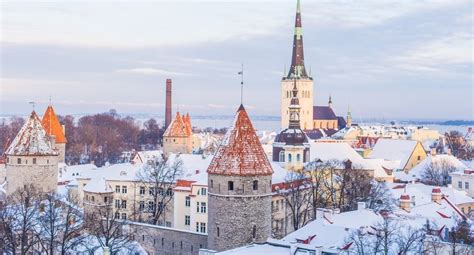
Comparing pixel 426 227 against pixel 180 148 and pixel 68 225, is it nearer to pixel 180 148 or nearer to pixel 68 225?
pixel 68 225

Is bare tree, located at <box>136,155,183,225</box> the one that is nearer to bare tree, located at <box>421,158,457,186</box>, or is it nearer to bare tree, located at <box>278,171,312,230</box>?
bare tree, located at <box>278,171,312,230</box>

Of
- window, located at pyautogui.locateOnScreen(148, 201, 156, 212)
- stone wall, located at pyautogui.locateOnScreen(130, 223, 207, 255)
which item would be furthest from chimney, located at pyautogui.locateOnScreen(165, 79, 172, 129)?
stone wall, located at pyautogui.locateOnScreen(130, 223, 207, 255)

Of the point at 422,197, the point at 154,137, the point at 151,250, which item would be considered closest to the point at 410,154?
the point at 422,197

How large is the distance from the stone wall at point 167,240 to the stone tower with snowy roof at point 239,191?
310 centimetres

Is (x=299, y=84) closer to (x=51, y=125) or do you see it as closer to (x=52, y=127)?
(x=52, y=127)

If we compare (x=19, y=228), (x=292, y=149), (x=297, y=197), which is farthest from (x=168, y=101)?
(x=19, y=228)

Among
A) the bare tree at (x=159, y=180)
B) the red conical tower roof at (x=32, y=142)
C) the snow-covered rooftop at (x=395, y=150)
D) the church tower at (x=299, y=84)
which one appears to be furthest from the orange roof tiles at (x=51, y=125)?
the church tower at (x=299, y=84)

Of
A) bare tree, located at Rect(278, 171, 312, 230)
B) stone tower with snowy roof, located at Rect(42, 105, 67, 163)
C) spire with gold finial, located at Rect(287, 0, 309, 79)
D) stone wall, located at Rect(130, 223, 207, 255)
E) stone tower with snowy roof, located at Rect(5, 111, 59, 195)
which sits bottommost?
stone wall, located at Rect(130, 223, 207, 255)

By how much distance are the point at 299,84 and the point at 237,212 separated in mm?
77394

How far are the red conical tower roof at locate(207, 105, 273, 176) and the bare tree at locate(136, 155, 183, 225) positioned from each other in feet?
51.6

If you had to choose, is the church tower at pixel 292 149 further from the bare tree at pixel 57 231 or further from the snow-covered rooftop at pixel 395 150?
the snow-covered rooftop at pixel 395 150

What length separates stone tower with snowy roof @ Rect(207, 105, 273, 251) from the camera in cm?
2711

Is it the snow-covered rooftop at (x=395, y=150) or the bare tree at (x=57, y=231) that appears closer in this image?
the bare tree at (x=57, y=231)

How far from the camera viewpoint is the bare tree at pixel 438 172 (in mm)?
59375
